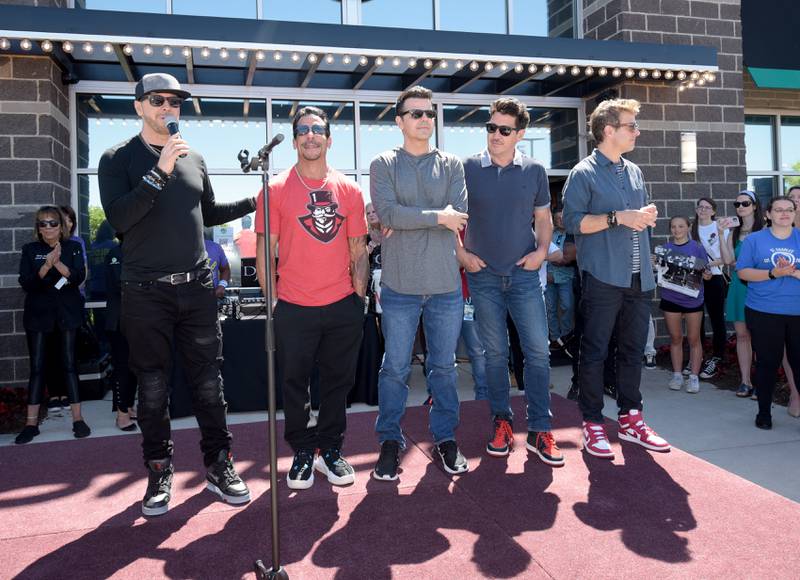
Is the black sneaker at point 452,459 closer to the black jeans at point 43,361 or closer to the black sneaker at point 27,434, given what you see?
the black jeans at point 43,361

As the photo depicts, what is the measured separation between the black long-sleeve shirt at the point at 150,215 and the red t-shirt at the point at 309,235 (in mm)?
392

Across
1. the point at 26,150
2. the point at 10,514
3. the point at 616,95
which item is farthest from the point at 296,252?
the point at 616,95

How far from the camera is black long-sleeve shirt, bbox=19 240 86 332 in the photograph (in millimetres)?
5293

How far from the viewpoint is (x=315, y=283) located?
12.1 ft

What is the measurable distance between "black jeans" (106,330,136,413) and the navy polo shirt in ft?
10.4

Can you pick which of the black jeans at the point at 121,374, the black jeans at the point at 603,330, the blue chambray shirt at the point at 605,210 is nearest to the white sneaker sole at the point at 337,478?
the black jeans at the point at 603,330

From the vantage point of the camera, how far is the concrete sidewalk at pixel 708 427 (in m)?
4.20

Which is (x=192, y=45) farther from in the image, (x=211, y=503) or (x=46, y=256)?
(x=211, y=503)

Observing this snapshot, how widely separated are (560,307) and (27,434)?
203 inches

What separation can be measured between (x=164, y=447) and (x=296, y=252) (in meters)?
1.28

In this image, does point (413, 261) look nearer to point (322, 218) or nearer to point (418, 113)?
point (322, 218)

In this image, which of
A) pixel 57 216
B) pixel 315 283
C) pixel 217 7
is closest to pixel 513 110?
pixel 315 283

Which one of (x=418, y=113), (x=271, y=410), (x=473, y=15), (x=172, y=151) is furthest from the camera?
(x=473, y=15)

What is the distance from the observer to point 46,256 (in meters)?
5.37
